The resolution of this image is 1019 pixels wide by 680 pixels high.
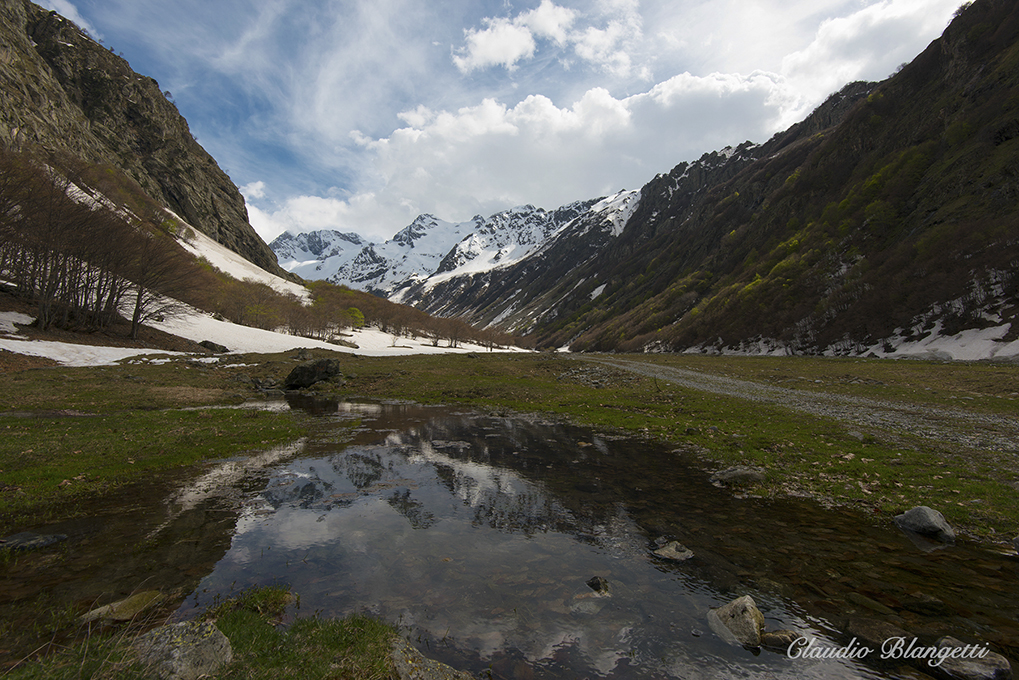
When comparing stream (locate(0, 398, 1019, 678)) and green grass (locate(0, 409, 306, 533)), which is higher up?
stream (locate(0, 398, 1019, 678))

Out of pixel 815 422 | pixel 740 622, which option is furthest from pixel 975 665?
pixel 815 422

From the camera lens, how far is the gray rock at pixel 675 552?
390 inches

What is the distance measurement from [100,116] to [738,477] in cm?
23708

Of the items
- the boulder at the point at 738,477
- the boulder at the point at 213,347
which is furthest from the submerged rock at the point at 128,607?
the boulder at the point at 213,347

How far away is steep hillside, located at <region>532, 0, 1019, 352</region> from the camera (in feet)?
191

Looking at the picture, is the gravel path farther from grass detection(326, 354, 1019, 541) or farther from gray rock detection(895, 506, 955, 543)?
gray rock detection(895, 506, 955, 543)

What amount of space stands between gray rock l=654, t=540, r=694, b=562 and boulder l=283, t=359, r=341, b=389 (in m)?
39.6

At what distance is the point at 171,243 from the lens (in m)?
62.6

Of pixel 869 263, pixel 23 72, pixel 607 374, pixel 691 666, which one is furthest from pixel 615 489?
pixel 23 72

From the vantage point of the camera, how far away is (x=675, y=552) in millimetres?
10086

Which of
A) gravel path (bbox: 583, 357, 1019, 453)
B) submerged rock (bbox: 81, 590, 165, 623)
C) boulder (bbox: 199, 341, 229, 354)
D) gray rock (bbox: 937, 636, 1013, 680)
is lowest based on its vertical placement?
boulder (bbox: 199, 341, 229, 354)

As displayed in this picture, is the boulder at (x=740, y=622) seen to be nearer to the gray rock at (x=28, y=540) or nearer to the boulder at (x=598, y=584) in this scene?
the boulder at (x=598, y=584)

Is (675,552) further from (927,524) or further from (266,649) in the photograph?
(266,649)

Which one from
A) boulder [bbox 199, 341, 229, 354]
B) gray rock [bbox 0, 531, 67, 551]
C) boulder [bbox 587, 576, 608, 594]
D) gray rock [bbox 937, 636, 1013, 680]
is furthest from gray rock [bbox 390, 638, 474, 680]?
boulder [bbox 199, 341, 229, 354]
